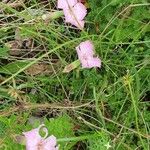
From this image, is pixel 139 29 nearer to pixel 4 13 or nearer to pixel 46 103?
pixel 46 103

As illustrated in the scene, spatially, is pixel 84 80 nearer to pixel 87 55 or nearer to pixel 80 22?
pixel 87 55

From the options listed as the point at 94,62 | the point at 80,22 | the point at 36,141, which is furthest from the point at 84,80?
the point at 36,141

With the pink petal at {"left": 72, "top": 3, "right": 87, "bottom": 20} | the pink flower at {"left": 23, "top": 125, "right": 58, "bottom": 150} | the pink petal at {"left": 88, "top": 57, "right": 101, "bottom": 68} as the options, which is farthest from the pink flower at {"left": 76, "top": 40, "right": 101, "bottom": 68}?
the pink flower at {"left": 23, "top": 125, "right": 58, "bottom": 150}

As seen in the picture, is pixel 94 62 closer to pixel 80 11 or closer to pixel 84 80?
pixel 84 80

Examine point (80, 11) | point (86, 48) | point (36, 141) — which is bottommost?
point (36, 141)

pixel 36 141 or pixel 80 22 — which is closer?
pixel 36 141

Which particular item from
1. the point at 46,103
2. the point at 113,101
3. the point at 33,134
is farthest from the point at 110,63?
the point at 33,134

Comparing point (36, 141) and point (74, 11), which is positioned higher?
point (74, 11)

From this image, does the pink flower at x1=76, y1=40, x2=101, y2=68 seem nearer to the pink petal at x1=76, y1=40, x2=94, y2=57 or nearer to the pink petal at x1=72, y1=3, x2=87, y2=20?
the pink petal at x1=76, y1=40, x2=94, y2=57
